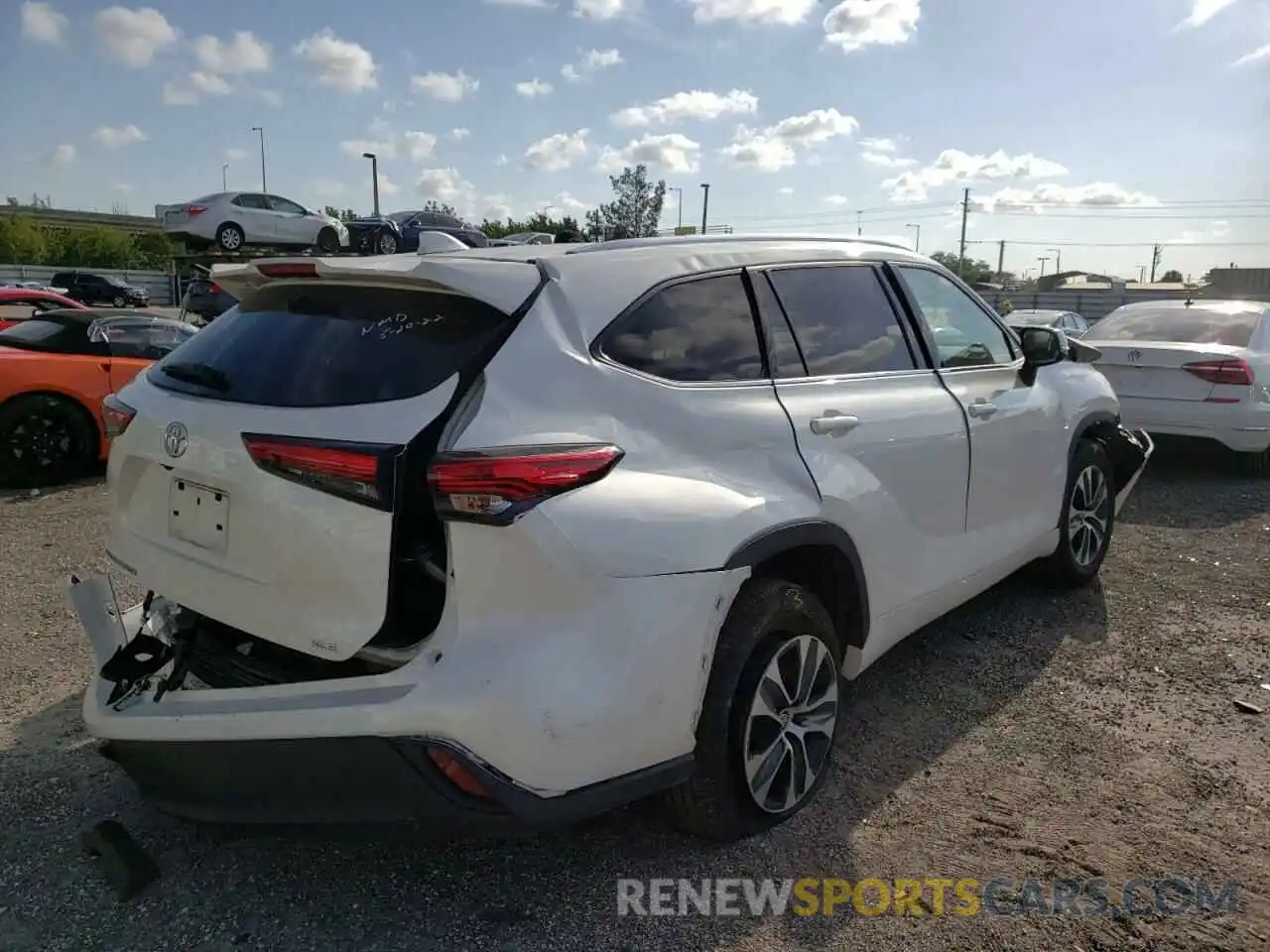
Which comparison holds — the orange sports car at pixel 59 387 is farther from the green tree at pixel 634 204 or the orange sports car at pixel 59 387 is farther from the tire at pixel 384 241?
the green tree at pixel 634 204

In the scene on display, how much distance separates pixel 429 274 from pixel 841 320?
5.11ft

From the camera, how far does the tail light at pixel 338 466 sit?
223cm

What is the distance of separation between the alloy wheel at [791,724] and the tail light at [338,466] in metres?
1.20

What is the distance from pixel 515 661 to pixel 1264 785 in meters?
2.67

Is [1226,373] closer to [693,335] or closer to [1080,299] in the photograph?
[693,335]

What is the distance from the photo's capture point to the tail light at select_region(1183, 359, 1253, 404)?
7.64 m

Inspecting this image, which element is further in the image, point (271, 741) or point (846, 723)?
point (846, 723)

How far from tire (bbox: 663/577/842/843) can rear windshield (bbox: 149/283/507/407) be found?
3.41ft

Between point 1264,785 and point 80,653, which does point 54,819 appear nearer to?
point 80,653

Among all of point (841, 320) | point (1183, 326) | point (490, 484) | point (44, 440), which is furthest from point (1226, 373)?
point (44, 440)

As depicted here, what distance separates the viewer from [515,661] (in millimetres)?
2205

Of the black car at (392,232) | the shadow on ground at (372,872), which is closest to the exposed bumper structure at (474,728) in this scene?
the shadow on ground at (372,872)

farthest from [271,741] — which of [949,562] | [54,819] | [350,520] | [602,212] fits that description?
[602,212]

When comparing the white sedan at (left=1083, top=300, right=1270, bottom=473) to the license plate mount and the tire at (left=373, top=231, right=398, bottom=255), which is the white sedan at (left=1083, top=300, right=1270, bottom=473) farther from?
the tire at (left=373, top=231, right=398, bottom=255)
